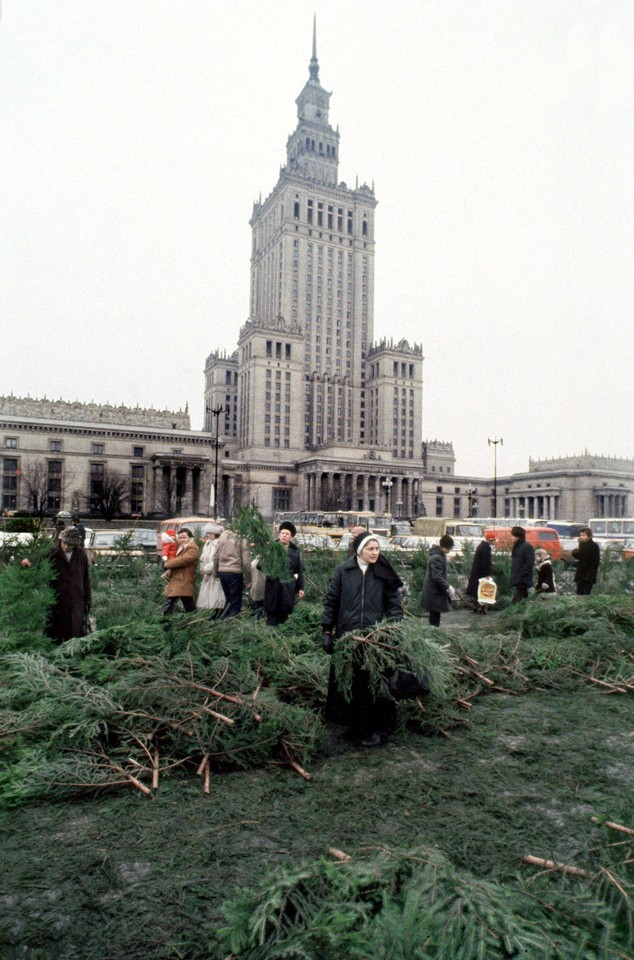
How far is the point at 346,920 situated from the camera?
218 centimetres

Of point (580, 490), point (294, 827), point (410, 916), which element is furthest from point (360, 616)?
point (580, 490)

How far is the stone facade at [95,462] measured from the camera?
2571 inches

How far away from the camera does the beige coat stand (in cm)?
906

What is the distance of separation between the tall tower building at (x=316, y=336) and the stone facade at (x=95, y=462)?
23419 millimetres

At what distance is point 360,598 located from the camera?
532 centimetres

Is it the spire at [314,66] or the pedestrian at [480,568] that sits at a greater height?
the spire at [314,66]

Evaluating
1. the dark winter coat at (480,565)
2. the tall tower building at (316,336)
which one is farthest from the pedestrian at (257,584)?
the tall tower building at (316,336)

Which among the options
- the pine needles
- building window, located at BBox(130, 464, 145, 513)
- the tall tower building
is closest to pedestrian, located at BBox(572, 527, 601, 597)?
the pine needles

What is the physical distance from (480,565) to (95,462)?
6364 centimetres

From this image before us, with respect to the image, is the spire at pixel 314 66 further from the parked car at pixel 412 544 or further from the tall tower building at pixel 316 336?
the parked car at pixel 412 544

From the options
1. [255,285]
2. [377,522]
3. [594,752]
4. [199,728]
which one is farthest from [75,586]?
[255,285]

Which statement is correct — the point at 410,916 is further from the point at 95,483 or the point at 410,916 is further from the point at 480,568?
the point at 95,483

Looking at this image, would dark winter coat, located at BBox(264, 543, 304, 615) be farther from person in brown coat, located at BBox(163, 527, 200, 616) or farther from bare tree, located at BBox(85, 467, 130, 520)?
bare tree, located at BBox(85, 467, 130, 520)

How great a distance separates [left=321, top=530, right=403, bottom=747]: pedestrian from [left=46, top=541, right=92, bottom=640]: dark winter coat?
11.1 ft
